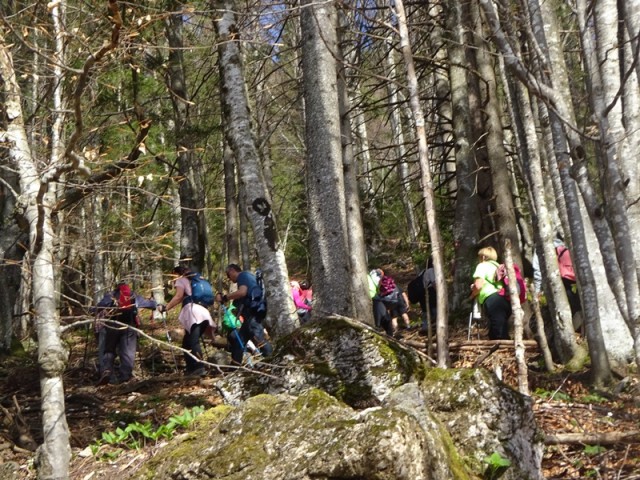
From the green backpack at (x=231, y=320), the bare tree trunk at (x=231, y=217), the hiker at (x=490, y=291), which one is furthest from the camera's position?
the bare tree trunk at (x=231, y=217)

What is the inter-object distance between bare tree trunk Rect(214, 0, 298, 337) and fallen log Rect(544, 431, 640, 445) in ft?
11.7

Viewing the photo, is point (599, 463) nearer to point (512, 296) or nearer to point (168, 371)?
point (512, 296)

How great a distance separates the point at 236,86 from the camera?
9.09m

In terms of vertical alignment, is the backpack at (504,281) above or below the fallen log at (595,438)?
above

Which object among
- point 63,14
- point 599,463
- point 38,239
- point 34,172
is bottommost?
point 599,463

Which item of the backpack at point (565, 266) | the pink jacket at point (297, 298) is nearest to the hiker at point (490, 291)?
the backpack at point (565, 266)

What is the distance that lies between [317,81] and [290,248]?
1956 cm

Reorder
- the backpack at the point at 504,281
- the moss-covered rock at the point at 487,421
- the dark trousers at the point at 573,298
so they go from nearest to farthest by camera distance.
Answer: the moss-covered rock at the point at 487,421 < the backpack at the point at 504,281 < the dark trousers at the point at 573,298

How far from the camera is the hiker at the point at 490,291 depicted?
9.73 meters

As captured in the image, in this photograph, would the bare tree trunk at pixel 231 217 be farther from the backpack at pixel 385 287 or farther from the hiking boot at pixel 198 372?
the hiking boot at pixel 198 372

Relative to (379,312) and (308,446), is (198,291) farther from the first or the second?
(308,446)

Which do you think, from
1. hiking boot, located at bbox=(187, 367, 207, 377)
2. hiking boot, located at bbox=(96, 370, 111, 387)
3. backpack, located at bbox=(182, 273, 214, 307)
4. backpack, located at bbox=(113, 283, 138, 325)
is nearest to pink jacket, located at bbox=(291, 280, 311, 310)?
backpack, located at bbox=(182, 273, 214, 307)

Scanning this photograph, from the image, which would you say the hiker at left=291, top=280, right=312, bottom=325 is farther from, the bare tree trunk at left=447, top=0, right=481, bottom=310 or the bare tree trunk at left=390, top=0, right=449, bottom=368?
the bare tree trunk at left=390, top=0, right=449, bottom=368

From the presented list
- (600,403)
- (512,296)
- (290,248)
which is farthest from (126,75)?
(290,248)
